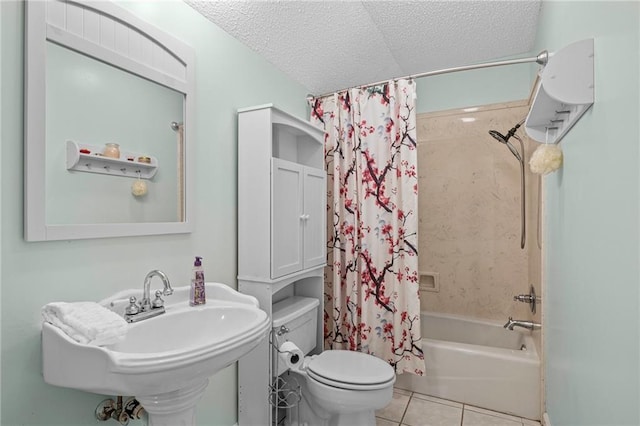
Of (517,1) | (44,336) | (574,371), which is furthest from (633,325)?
(517,1)

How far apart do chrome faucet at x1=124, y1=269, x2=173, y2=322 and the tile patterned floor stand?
4.89 ft

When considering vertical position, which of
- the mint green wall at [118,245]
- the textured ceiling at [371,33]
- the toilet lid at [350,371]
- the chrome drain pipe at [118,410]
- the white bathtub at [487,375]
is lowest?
the white bathtub at [487,375]

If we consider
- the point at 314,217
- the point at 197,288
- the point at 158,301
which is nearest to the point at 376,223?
the point at 314,217

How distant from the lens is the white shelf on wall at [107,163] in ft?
3.88

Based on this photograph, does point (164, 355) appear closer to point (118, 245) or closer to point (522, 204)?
point (118, 245)

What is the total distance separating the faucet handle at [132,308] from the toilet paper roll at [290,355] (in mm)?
755

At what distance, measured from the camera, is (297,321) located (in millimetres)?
1995

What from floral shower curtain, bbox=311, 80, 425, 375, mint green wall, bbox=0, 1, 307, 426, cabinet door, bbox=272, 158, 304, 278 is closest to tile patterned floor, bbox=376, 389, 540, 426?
floral shower curtain, bbox=311, 80, 425, 375

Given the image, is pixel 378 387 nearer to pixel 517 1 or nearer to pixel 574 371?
pixel 574 371

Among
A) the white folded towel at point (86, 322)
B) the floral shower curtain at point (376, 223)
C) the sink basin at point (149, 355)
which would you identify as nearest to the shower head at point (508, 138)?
the floral shower curtain at point (376, 223)

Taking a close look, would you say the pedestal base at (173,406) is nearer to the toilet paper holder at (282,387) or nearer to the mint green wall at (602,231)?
the toilet paper holder at (282,387)

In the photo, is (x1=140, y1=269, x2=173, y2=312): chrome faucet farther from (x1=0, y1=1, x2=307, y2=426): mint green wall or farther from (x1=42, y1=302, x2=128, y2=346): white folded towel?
(x1=42, y1=302, x2=128, y2=346): white folded towel

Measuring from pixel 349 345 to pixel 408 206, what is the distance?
1.03 metres

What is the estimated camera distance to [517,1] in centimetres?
179
